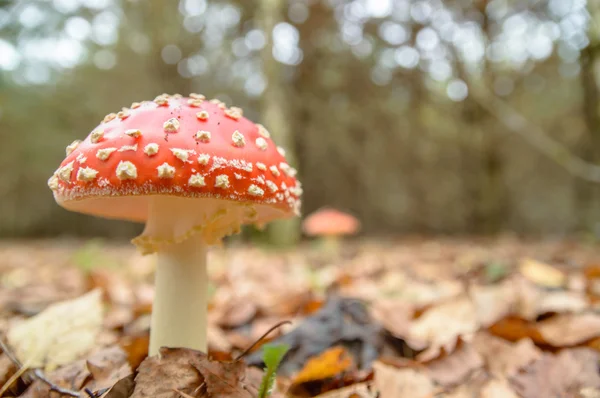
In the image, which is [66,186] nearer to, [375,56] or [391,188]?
[375,56]

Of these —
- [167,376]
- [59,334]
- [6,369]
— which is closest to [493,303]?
[167,376]

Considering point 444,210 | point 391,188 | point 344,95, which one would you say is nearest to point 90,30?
point 344,95

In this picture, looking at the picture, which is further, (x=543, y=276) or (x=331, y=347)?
(x=543, y=276)

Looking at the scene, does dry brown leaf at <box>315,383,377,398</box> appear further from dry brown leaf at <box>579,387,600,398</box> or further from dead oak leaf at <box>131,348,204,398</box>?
dry brown leaf at <box>579,387,600,398</box>

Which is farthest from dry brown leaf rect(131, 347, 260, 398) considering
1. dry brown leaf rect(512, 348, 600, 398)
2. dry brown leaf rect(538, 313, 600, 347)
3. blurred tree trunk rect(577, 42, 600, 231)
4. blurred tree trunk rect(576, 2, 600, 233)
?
Result: blurred tree trunk rect(577, 42, 600, 231)

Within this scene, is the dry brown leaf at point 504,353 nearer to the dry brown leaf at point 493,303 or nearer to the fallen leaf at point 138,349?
the dry brown leaf at point 493,303

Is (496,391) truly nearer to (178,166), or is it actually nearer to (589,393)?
(589,393)
